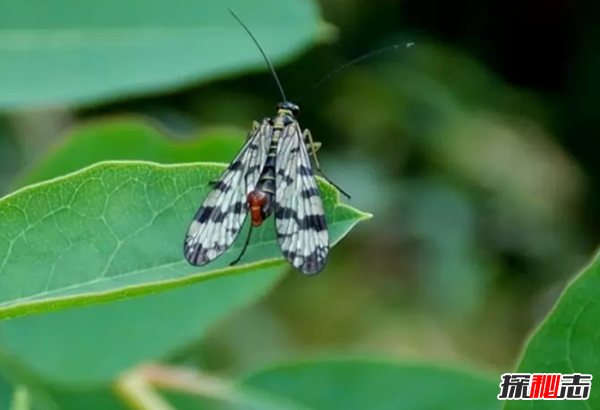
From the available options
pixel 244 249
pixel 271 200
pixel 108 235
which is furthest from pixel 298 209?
pixel 108 235

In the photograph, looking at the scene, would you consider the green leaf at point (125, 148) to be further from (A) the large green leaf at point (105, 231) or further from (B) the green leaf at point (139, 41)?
(A) the large green leaf at point (105, 231)

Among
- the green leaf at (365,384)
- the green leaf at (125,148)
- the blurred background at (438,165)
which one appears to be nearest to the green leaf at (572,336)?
the green leaf at (365,384)

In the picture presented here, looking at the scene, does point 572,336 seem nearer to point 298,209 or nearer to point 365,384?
point 298,209

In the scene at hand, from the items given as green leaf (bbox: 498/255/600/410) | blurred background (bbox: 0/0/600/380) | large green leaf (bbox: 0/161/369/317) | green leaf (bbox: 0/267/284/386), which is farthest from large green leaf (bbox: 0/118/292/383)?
blurred background (bbox: 0/0/600/380)

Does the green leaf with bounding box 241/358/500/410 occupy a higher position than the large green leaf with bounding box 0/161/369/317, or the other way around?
the large green leaf with bounding box 0/161/369/317

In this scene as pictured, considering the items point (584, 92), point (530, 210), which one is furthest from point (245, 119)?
point (584, 92)

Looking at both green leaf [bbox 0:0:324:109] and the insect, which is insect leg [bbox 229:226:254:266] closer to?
the insect

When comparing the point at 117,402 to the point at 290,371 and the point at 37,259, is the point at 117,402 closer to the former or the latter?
the point at 290,371
